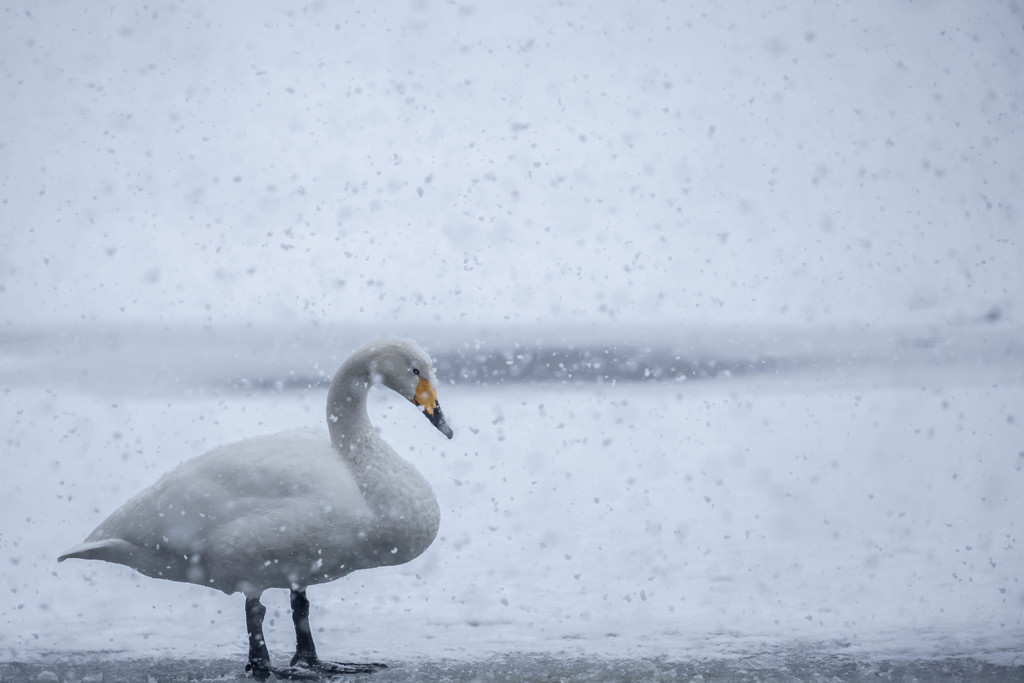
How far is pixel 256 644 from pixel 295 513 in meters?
0.40

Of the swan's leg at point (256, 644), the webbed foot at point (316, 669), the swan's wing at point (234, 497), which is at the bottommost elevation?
the webbed foot at point (316, 669)

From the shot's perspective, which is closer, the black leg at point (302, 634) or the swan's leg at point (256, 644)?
the swan's leg at point (256, 644)

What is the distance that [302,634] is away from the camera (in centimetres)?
322

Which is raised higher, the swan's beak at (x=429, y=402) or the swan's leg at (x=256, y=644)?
the swan's beak at (x=429, y=402)

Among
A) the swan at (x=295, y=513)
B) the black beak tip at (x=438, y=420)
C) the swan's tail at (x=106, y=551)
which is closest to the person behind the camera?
the swan at (x=295, y=513)

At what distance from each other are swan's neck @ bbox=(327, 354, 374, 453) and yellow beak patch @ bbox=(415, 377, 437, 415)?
149mm

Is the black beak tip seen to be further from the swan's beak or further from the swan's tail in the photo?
the swan's tail

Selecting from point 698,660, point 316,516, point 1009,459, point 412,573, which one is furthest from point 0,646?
point 1009,459

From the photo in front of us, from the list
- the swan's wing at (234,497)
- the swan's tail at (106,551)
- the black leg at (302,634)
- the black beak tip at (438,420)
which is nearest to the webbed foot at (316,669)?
the black leg at (302,634)

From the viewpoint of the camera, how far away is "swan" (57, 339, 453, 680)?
3.00 metres

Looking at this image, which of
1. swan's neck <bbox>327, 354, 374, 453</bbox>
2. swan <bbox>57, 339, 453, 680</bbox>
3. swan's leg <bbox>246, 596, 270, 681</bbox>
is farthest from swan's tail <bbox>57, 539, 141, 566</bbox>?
swan's neck <bbox>327, 354, 374, 453</bbox>

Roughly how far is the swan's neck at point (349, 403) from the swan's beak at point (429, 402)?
0.50 feet

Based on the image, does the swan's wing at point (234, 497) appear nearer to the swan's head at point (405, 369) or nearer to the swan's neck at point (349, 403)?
the swan's neck at point (349, 403)

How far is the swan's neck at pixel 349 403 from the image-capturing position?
10.6 ft
